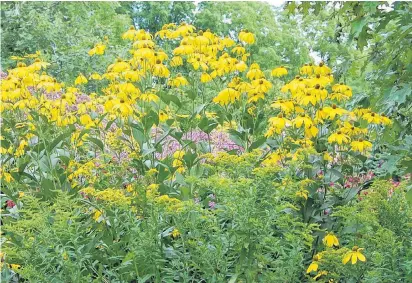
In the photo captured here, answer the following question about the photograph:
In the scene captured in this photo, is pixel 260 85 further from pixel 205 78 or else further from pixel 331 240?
pixel 331 240

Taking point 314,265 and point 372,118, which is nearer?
point 314,265

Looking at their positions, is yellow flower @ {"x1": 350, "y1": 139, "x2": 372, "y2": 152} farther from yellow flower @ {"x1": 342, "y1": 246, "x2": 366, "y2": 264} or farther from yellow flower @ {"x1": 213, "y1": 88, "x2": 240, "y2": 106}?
yellow flower @ {"x1": 342, "y1": 246, "x2": 366, "y2": 264}

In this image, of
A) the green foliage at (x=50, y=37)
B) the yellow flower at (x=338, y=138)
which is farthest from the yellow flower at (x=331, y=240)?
the green foliage at (x=50, y=37)

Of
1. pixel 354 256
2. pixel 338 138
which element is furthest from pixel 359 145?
pixel 354 256

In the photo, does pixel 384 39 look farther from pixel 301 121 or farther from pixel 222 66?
pixel 222 66

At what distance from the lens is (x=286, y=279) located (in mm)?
2355

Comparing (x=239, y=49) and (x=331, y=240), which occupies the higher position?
(x=239, y=49)

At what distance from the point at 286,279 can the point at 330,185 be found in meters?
0.83

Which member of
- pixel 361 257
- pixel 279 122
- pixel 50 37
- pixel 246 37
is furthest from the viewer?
pixel 50 37

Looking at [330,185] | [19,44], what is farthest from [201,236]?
[19,44]

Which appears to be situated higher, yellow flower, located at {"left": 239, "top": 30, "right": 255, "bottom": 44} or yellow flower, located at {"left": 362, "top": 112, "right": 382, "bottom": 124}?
yellow flower, located at {"left": 239, "top": 30, "right": 255, "bottom": 44}

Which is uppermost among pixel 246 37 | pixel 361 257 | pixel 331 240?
pixel 246 37

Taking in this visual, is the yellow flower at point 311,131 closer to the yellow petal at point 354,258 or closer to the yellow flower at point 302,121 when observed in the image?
the yellow flower at point 302,121

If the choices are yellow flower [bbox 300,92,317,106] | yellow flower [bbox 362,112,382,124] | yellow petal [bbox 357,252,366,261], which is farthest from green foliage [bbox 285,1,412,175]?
yellow petal [bbox 357,252,366,261]
